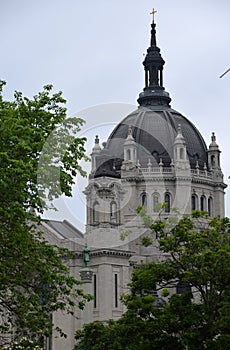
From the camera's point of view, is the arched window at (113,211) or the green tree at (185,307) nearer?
the green tree at (185,307)

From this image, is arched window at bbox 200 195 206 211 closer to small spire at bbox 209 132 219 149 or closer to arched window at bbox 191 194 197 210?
arched window at bbox 191 194 197 210

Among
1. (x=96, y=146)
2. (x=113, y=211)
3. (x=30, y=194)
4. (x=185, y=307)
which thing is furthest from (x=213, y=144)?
(x=30, y=194)

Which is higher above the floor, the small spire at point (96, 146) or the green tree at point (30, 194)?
the small spire at point (96, 146)

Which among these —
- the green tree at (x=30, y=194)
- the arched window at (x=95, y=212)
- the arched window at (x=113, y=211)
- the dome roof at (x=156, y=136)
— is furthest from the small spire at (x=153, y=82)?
the green tree at (x=30, y=194)

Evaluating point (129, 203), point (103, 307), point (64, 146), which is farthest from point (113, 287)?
point (64, 146)

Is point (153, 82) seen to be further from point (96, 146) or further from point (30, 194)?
point (30, 194)

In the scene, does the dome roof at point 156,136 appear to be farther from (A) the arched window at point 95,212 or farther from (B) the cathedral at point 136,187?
(A) the arched window at point 95,212

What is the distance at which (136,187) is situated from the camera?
376 feet

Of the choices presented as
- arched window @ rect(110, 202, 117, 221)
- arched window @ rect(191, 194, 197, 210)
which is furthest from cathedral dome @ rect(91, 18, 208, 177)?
arched window @ rect(110, 202, 117, 221)

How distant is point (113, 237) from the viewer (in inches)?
3725

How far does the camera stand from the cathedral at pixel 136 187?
307 feet

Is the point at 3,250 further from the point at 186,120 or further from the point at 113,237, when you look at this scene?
the point at 186,120

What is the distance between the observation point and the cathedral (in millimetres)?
93438

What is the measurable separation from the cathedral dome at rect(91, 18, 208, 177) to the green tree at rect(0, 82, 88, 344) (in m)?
77.5
